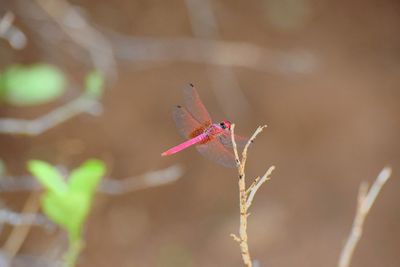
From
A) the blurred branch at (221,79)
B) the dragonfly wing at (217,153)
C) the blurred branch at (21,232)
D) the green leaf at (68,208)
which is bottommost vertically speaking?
the dragonfly wing at (217,153)

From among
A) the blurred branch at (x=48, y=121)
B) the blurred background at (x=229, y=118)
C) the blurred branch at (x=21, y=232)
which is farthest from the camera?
the blurred background at (x=229, y=118)

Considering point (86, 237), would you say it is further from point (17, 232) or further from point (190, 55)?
point (190, 55)

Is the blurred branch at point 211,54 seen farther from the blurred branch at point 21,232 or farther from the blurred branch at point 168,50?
the blurred branch at point 21,232

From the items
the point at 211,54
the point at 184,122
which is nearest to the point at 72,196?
the point at 184,122

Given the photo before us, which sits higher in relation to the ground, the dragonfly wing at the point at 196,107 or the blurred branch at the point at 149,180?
the blurred branch at the point at 149,180

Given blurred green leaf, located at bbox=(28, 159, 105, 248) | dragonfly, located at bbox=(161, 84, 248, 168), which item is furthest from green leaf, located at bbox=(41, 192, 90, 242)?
dragonfly, located at bbox=(161, 84, 248, 168)

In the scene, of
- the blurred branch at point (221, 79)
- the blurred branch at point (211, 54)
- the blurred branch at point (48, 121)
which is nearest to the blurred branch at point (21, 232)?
the blurred branch at point (48, 121)

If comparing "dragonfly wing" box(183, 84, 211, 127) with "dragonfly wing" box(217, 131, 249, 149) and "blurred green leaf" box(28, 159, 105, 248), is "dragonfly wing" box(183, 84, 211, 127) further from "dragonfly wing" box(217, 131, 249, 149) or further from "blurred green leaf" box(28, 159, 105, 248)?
Answer: "blurred green leaf" box(28, 159, 105, 248)
